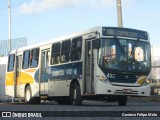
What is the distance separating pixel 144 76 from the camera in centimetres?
1945

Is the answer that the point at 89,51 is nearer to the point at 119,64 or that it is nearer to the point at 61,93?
the point at 119,64

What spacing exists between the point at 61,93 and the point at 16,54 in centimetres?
756

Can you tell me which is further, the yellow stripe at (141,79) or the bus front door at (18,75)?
the bus front door at (18,75)

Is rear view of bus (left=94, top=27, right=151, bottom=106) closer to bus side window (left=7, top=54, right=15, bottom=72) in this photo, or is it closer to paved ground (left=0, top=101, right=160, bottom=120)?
paved ground (left=0, top=101, right=160, bottom=120)

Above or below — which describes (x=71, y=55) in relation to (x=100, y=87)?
above

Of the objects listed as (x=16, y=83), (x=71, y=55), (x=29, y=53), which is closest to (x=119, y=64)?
(x=71, y=55)

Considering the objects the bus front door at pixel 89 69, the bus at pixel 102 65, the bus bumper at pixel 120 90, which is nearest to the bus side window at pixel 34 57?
the bus at pixel 102 65

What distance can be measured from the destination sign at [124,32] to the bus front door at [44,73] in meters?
5.51

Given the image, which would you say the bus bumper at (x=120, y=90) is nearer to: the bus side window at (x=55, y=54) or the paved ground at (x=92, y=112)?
the paved ground at (x=92, y=112)

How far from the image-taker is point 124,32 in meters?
19.6

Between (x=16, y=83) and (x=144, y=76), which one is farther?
(x=16, y=83)

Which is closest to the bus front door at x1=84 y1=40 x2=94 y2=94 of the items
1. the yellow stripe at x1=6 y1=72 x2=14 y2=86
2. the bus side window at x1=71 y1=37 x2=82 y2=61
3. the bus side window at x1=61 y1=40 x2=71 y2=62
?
the bus side window at x1=71 y1=37 x2=82 y2=61

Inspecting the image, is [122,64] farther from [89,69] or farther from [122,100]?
[122,100]

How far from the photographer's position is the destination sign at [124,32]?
1912 centimetres
